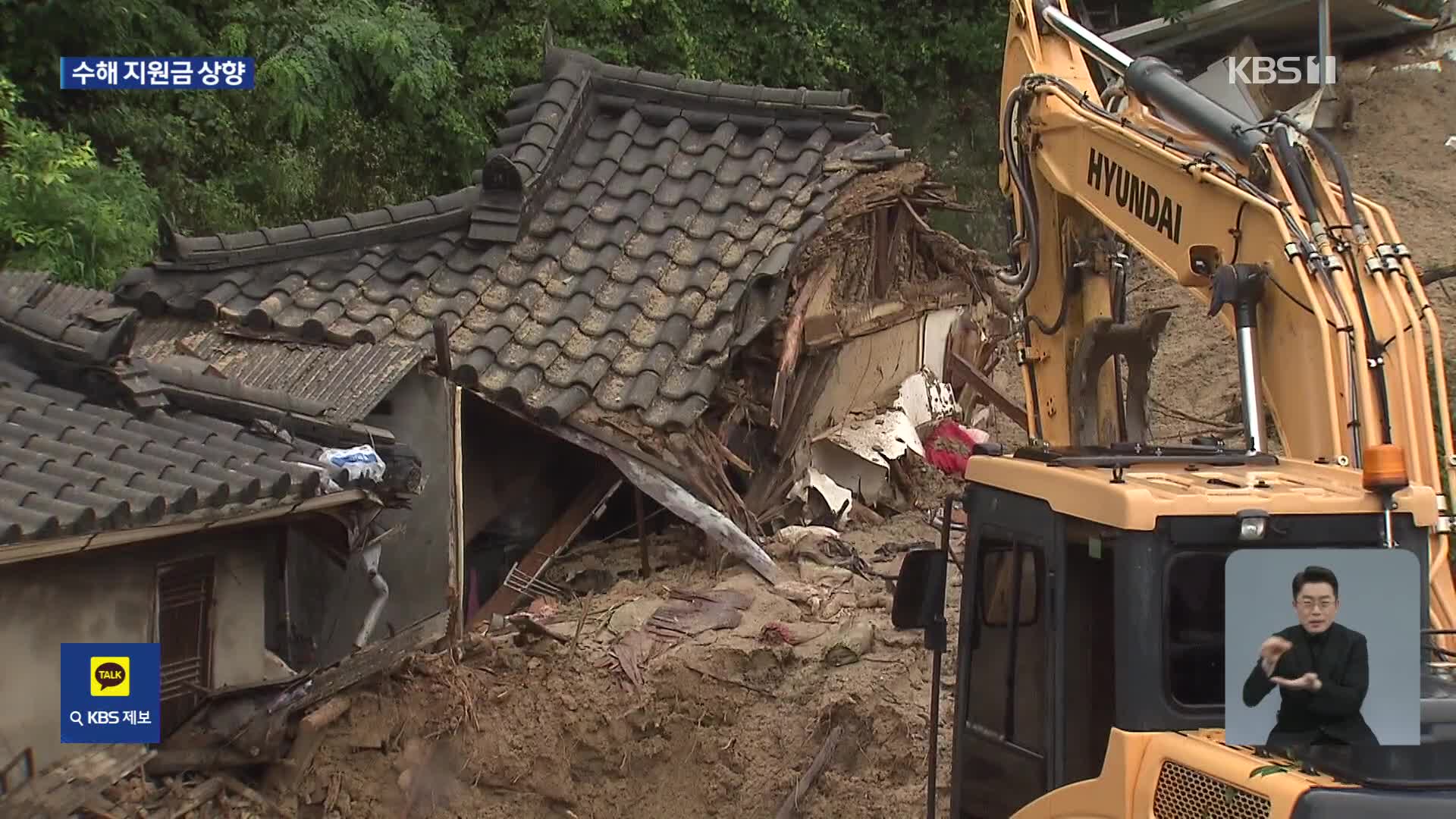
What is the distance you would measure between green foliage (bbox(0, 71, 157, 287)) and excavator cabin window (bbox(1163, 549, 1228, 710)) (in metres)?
11.0

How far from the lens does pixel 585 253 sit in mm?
10852

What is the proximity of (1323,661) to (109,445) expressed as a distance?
552cm

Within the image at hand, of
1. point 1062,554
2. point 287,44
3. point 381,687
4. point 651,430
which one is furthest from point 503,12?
point 1062,554

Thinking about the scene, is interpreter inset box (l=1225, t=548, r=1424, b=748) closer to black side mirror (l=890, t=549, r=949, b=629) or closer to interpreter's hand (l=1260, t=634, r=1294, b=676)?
interpreter's hand (l=1260, t=634, r=1294, b=676)

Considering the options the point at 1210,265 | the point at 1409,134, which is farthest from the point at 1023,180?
the point at 1409,134

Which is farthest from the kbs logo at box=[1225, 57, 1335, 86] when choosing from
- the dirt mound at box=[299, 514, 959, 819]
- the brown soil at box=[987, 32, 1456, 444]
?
the dirt mound at box=[299, 514, 959, 819]

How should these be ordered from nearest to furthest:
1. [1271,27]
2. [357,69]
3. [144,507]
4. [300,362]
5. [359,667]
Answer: [144,507]
[359,667]
[300,362]
[357,69]
[1271,27]

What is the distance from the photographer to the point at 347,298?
412 inches

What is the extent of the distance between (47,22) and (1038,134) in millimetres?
12354

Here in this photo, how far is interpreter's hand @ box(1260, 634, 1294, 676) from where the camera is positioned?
10.3ft

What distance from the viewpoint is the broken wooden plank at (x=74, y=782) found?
6.06 meters

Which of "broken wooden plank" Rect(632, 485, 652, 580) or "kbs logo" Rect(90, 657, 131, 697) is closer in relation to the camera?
"kbs logo" Rect(90, 657, 131, 697)

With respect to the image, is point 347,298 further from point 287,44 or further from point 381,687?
point 287,44

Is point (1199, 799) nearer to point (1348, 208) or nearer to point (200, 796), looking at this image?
point (1348, 208)
